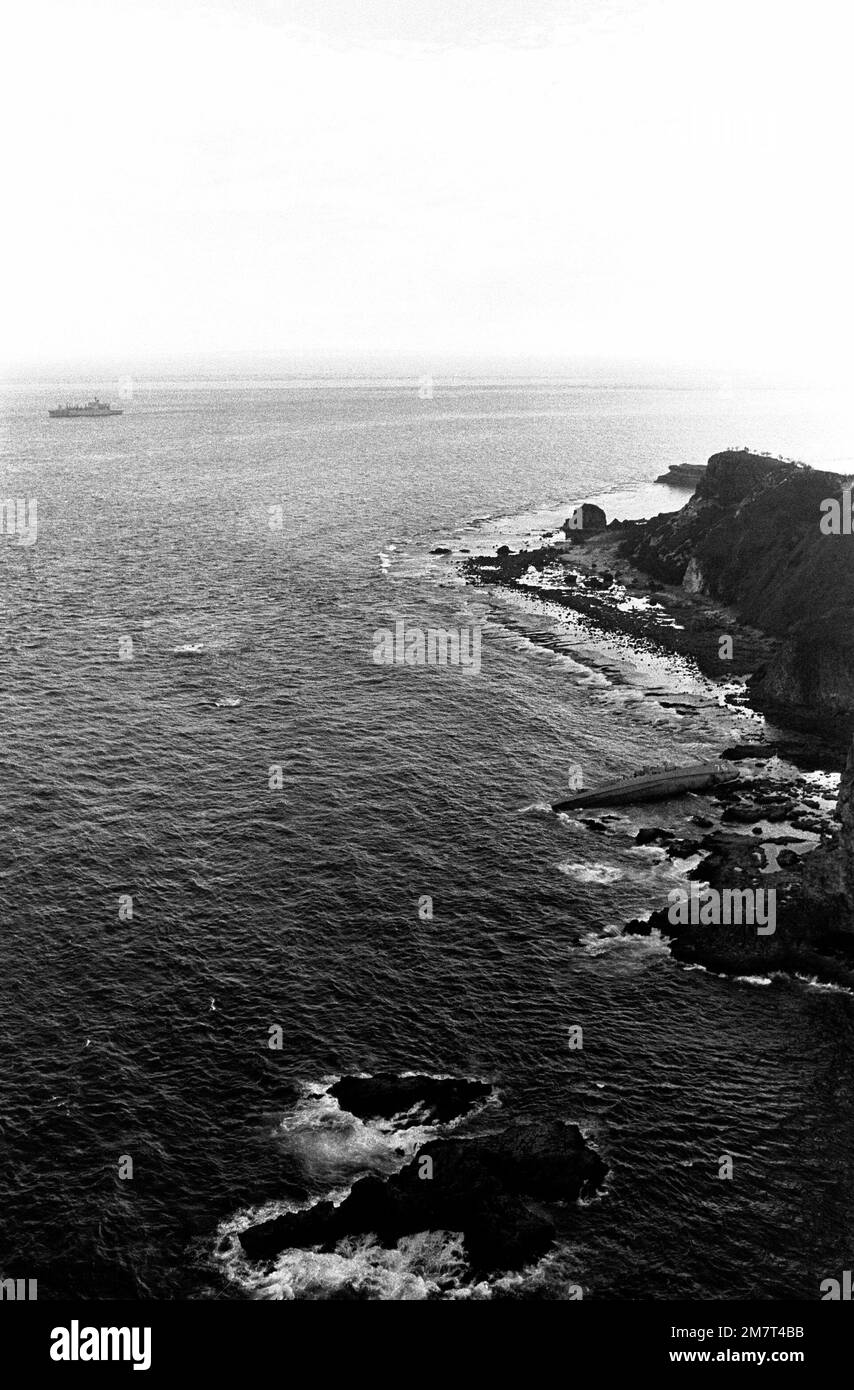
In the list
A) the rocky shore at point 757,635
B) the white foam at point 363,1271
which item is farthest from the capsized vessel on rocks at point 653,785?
the white foam at point 363,1271

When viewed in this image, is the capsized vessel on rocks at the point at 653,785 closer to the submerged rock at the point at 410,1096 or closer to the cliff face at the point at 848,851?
the cliff face at the point at 848,851

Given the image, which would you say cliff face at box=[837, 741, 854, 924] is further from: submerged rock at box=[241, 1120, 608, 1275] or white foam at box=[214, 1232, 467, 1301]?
white foam at box=[214, 1232, 467, 1301]

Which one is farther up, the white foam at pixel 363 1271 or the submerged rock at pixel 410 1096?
the submerged rock at pixel 410 1096

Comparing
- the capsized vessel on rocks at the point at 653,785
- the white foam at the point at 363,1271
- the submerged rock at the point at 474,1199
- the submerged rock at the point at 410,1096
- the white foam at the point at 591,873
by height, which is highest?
the capsized vessel on rocks at the point at 653,785

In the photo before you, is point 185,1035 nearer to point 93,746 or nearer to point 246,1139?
point 246,1139

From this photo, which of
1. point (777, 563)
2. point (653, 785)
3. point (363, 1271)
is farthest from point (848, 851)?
point (777, 563)

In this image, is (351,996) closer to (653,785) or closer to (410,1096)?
(410,1096)
